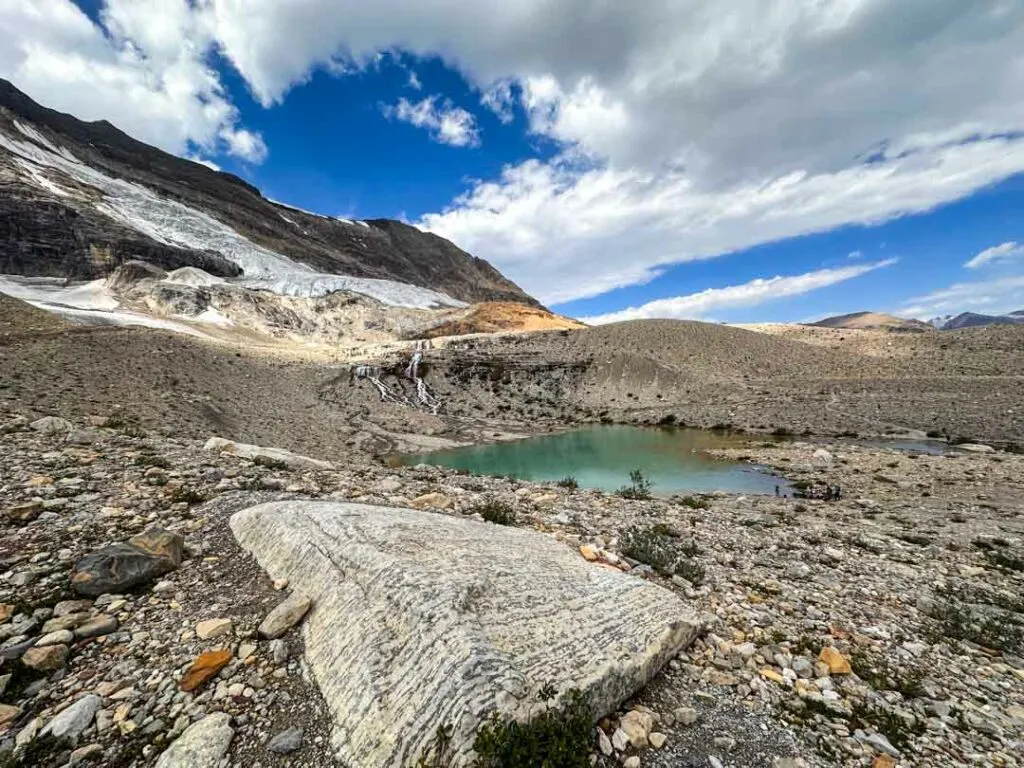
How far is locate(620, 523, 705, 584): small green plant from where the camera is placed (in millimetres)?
6398

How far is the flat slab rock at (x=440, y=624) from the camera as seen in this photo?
2797 millimetres

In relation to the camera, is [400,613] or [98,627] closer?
[400,613]

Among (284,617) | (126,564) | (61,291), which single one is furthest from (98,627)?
(61,291)

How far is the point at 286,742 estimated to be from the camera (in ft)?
8.98

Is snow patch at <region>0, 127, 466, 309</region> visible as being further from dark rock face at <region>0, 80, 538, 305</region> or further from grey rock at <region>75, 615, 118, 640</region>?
grey rock at <region>75, 615, 118, 640</region>

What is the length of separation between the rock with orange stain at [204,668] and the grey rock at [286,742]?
89 cm

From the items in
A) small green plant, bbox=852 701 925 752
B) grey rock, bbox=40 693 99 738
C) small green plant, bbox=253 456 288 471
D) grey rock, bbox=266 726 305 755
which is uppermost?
grey rock, bbox=266 726 305 755

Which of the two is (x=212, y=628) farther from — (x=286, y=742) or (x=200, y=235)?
(x=200, y=235)

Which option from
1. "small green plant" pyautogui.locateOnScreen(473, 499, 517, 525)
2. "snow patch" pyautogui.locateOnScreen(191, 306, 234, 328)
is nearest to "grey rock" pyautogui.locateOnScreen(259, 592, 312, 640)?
"small green plant" pyautogui.locateOnScreen(473, 499, 517, 525)

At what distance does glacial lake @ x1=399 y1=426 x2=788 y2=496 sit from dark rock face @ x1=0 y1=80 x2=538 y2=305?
70254mm

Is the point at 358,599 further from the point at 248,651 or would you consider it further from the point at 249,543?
the point at 249,543

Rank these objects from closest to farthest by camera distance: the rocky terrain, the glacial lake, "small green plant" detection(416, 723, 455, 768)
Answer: "small green plant" detection(416, 723, 455, 768) → the rocky terrain → the glacial lake

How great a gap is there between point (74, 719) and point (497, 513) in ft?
19.0

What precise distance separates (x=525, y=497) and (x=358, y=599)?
22.9 feet
